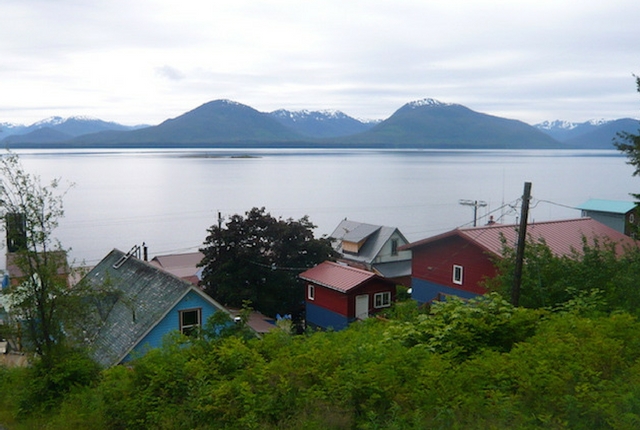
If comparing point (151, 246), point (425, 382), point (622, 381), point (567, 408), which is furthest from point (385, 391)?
point (151, 246)

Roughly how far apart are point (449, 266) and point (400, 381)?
763 inches

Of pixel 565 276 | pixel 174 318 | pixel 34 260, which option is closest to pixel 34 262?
pixel 34 260

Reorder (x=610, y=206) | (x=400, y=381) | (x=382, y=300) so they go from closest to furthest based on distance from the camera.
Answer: (x=400, y=381) < (x=382, y=300) < (x=610, y=206)

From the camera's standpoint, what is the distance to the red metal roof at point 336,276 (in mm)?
27156

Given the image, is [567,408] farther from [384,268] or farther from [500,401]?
[384,268]

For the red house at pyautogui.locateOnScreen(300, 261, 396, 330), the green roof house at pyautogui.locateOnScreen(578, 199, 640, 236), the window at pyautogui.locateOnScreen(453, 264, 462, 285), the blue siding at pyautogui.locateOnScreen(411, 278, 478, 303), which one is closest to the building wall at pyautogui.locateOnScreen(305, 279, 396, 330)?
the red house at pyautogui.locateOnScreen(300, 261, 396, 330)

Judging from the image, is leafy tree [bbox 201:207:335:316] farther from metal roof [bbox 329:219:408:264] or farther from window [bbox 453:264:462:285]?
window [bbox 453:264:462:285]

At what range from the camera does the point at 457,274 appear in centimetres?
2564

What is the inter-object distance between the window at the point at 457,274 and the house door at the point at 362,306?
14.9 ft

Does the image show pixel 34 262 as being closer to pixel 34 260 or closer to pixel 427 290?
pixel 34 260

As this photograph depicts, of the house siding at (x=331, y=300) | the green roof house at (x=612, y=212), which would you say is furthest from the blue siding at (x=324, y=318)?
the green roof house at (x=612, y=212)

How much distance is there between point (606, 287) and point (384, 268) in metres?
25.3

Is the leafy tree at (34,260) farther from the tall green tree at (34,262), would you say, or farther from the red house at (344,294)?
the red house at (344,294)

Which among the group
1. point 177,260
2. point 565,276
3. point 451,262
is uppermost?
point 565,276
